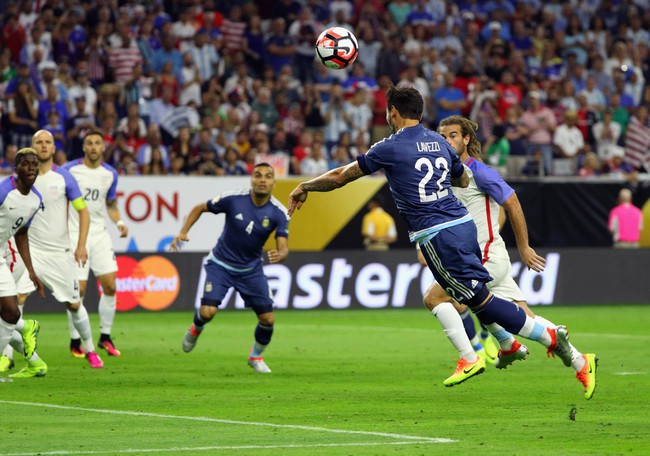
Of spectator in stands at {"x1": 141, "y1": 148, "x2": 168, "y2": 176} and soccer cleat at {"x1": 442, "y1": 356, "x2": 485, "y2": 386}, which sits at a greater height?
Answer: soccer cleat at {"x1": 442, "y1": 356, "x2": 485, "y2": 386}

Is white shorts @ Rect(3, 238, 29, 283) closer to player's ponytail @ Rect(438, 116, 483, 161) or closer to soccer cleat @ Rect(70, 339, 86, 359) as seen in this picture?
soccer cleat @ Rect(70, 339, 86, 359)

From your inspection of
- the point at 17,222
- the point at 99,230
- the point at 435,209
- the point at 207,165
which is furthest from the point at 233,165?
the point at 435,209

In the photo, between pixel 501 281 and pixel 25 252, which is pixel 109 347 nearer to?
pixel 25 252

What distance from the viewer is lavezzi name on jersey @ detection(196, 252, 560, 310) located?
75.9 feet

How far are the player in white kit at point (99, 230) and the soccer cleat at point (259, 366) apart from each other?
89.5 inches

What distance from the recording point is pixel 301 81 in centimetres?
2825

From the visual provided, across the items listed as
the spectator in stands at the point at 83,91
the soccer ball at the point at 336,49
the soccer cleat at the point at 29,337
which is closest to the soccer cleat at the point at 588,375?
the soccer ball at the point at 336,49

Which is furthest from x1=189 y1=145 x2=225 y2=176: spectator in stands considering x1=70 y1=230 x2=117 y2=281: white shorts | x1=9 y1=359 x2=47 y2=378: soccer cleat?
x1=9 y1=359 x2=47 y2=378: soccer cleat

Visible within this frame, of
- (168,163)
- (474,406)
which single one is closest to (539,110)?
(168,163)

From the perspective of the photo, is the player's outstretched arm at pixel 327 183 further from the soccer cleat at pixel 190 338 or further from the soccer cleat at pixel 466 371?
the soccer cleat at pixel 190 338

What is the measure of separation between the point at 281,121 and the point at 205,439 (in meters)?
18.0

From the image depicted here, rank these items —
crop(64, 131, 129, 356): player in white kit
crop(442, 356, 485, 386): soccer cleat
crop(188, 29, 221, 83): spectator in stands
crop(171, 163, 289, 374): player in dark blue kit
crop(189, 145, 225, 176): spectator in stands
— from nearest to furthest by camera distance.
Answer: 1. crop(442, 356, 485, 386): soccer cleat
2. crop(171, 163, 289, 374): player in dark blue kit
3. crop(64, 131, 129, 356): player in white kit
4. crop(189, 145, 225, 176): spectator in stands
5. crop(188, 29, 221, 83): spectator in stands

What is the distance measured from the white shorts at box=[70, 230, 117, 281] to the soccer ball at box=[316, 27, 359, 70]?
14.0 ft

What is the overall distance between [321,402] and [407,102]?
2.77 m
